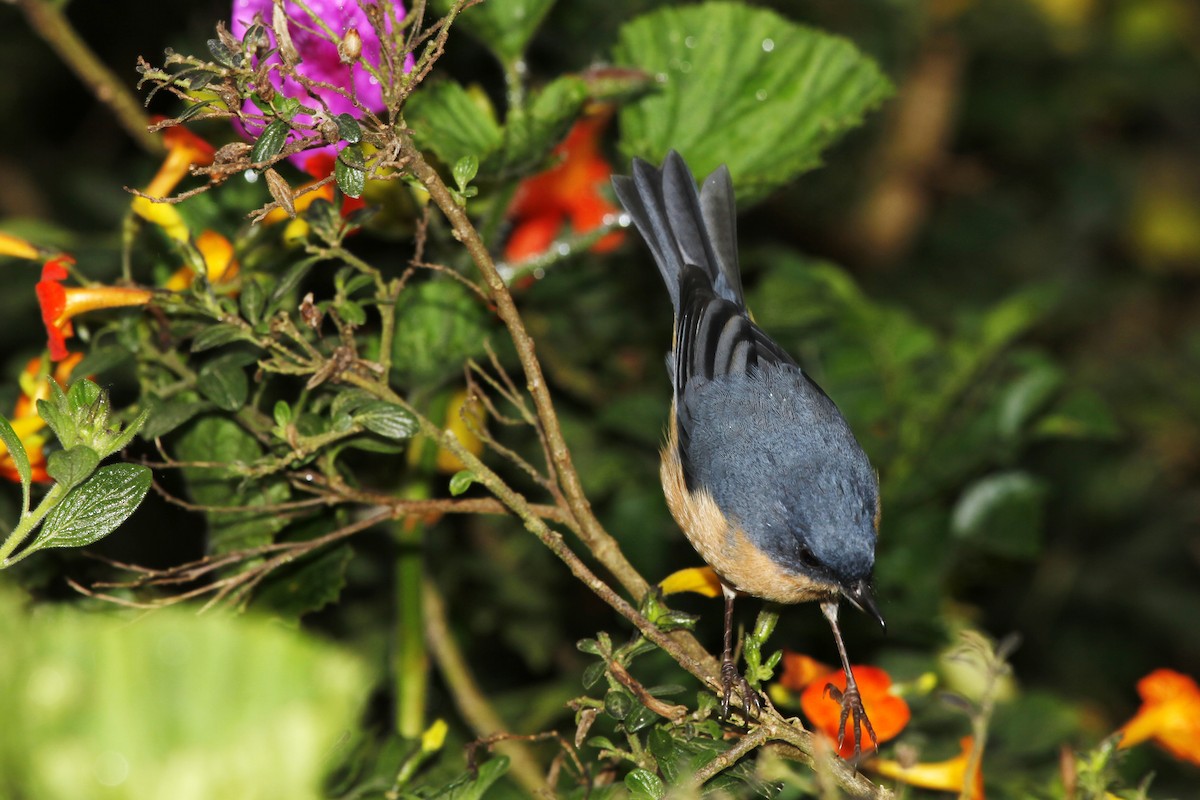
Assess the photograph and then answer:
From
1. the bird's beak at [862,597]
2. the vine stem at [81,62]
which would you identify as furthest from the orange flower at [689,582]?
the vine stem at [81,62]

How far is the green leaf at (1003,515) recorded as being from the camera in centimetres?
286

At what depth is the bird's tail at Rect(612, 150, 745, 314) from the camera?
8.57 ft

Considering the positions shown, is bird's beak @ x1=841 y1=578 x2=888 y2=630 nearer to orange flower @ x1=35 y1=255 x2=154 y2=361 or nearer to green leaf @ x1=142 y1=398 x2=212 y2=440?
green leaf @ x1=142 y1=398 x2=212 y2=440

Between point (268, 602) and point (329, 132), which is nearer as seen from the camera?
point (329, 132)

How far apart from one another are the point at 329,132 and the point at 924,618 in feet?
5.29

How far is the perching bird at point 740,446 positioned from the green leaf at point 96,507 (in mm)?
845

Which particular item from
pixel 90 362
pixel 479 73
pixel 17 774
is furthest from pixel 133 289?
pixel 479 73

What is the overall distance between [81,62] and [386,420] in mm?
1239

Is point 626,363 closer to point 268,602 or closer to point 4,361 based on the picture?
point 268,602

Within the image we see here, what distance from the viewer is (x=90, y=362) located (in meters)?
2.01

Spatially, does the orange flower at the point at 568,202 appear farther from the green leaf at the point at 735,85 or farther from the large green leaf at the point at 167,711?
the large green leaf at the point at 167,711

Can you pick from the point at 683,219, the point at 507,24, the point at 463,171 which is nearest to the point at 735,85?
the point at 683,219

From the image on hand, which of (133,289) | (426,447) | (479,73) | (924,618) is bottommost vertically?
(924,618)

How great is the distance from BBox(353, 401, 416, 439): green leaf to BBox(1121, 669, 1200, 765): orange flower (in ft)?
4.05
